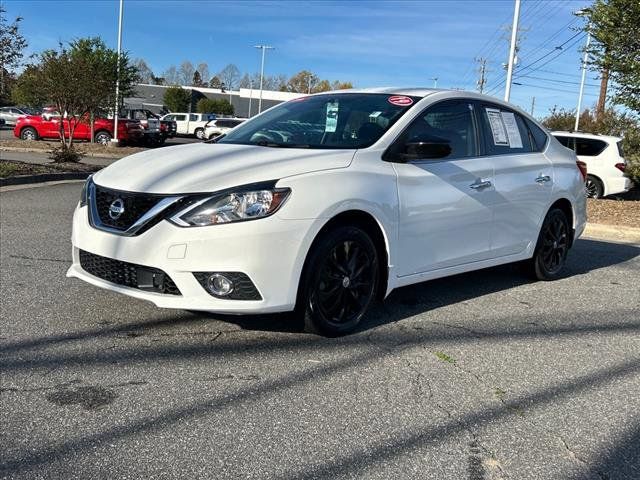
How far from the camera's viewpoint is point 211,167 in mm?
4012

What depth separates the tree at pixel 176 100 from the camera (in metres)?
69.2

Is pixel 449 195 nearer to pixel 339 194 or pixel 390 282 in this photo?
pixel 390 282

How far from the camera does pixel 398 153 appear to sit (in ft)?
14.8

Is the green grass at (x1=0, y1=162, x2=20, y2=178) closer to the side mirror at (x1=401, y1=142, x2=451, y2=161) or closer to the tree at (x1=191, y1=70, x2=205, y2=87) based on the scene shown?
the side mirror at (x1=401, y1=142, x2=451, y2=161)

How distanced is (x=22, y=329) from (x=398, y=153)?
2.82m

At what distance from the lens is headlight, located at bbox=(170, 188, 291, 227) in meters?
3.72

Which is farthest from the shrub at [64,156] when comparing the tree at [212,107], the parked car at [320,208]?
the tree at [212,107]

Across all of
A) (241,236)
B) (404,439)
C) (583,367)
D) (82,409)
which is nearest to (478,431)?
(404,439)

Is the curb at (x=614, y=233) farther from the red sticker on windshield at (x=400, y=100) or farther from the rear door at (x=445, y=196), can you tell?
the red sticker on windshield at (x=400, y=100)

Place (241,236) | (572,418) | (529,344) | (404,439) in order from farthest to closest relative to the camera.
Result: (529,344)
(241,236)
(572,418)
(404,439)

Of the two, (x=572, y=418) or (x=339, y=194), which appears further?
(x=339, y=194)

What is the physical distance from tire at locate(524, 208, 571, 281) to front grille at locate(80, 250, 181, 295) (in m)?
3.82

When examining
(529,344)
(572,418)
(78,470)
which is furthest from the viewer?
(529,344)

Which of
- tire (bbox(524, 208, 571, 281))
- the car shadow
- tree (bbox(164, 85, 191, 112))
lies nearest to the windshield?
the car shadow
